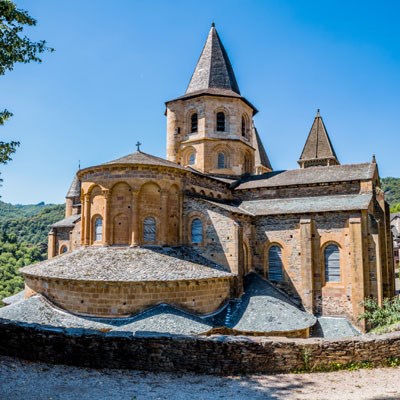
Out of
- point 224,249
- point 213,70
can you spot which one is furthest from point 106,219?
point 213,70

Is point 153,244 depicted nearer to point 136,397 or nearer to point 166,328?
point 166,328

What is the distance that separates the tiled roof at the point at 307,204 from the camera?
20.2m

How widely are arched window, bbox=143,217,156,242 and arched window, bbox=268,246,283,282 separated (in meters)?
7.07

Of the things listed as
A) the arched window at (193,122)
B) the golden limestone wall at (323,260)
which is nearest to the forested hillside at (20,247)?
the arched window at (193,122)

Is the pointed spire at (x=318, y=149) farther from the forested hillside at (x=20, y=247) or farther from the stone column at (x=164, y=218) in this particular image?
the forested hillside at (x=20, y=247)

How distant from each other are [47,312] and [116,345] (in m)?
8.92

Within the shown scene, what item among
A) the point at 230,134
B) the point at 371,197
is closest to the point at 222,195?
the point at 230,134

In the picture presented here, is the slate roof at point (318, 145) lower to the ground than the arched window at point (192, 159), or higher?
higher

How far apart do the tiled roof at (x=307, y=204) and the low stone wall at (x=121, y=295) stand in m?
7.23

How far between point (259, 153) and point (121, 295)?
92.8 ft

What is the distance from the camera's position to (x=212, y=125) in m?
26.8

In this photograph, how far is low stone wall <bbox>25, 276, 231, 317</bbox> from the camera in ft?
50.8

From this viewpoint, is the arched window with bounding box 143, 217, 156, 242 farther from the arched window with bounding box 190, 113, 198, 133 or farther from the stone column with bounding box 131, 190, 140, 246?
the arched window with bounding box 190, 113, 198, 133

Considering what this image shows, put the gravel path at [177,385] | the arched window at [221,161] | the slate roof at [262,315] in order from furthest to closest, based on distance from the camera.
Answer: the arched window at [221,161]
the slate roof at [262,315]
the gravel path at [177,385]
